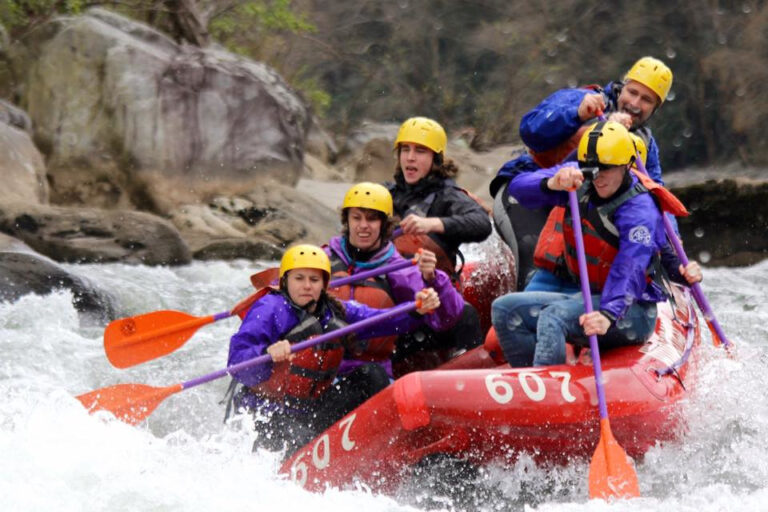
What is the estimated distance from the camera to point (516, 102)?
19.0 metres

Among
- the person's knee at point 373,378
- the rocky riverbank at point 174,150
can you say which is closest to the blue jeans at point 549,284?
the person's knee at point 373,378

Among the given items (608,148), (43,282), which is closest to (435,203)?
(608,148)

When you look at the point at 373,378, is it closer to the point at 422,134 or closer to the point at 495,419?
the point at 495,419

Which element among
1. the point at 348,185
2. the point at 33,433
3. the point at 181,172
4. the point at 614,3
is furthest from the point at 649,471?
the point at 614,3

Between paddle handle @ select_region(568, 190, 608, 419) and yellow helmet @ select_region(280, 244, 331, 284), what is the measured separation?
1122mm

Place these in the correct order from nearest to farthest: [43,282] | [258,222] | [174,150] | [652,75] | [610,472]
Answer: [610,472]
[652,75]
[43,282]
[258,222]
[174,150]

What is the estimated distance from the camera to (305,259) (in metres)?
5.35

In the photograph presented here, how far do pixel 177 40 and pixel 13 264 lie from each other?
694 centimetres

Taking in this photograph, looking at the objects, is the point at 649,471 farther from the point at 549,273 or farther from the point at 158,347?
the point at 158,347

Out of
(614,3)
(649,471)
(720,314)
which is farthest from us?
(614,3)

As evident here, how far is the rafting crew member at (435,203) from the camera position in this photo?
6.03m

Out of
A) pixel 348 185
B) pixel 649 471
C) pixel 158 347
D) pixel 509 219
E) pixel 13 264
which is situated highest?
pixel 509 219

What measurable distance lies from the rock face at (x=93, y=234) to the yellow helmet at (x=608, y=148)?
22.3ft

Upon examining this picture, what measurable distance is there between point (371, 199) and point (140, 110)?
798 centimetres
